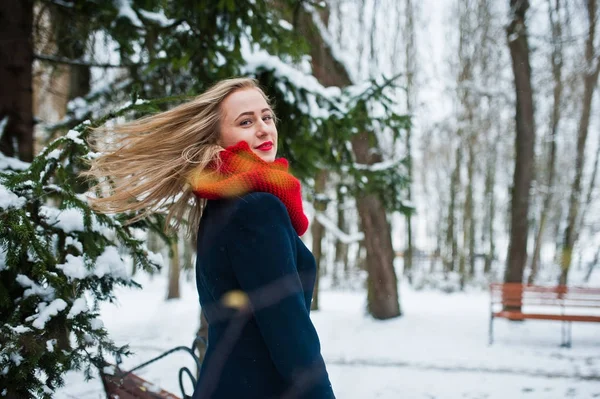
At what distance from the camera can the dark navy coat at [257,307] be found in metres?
1.19

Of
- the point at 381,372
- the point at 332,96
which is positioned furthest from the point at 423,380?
the point at 332,96

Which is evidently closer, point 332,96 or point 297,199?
point 297,199

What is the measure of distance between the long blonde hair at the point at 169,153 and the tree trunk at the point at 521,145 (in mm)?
8290

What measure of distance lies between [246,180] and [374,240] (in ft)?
25.4

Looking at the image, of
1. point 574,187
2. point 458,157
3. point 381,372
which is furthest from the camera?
point 458,157

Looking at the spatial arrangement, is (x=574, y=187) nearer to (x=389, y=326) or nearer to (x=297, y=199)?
(x=389, y=326)

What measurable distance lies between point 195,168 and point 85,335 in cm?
101

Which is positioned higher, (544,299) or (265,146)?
(265,146)

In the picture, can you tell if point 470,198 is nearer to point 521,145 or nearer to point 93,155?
point 521,145

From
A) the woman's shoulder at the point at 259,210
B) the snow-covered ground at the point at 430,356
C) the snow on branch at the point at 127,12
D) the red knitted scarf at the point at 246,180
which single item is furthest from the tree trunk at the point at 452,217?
the woman's shoulder at the point at 259,210

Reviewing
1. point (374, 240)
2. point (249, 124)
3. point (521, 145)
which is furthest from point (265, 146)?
point (521, 145)

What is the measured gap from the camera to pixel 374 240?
8.88 meters

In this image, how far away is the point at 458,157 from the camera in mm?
18734

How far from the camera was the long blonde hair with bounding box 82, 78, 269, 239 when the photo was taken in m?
1.59
